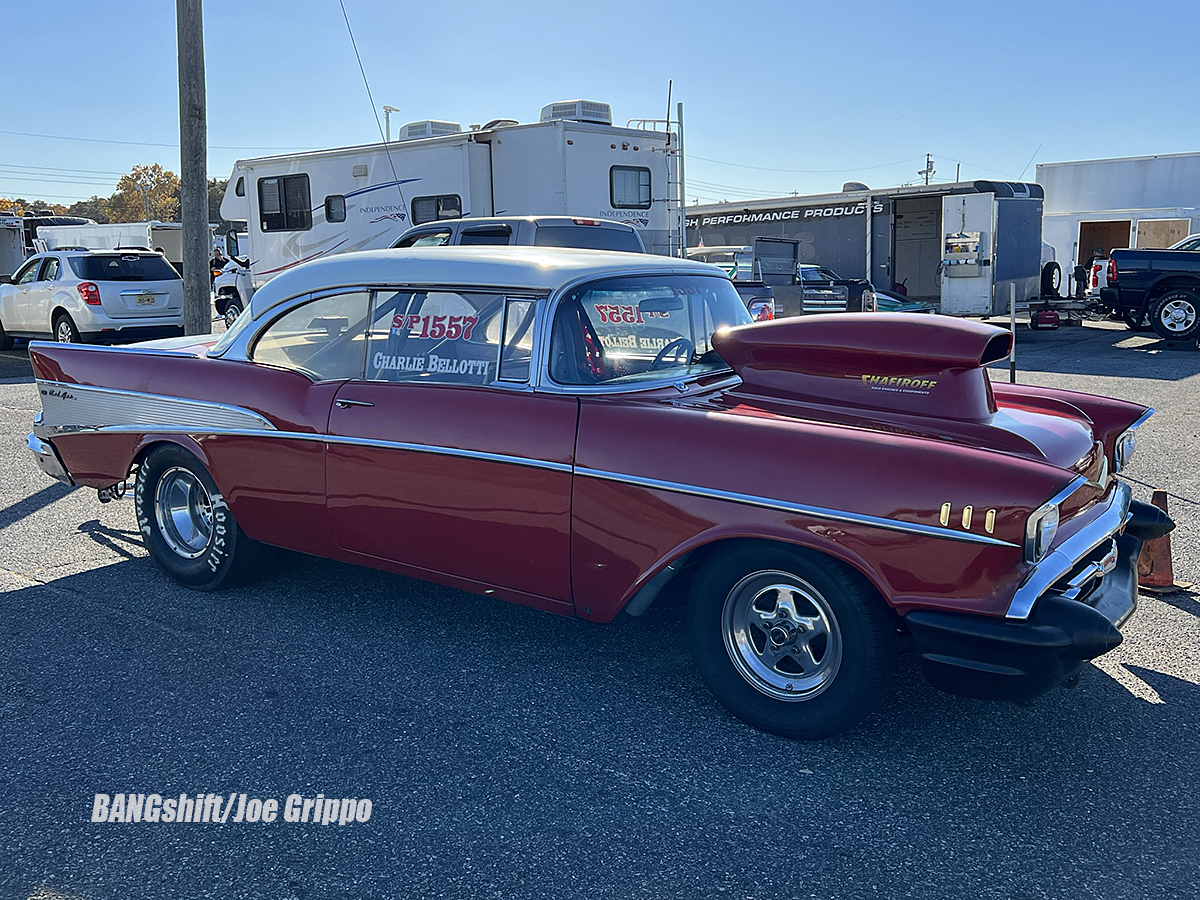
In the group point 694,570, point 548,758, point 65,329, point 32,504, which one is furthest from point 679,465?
point 65,329

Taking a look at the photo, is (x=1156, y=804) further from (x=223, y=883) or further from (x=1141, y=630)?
(x=223, y=883)

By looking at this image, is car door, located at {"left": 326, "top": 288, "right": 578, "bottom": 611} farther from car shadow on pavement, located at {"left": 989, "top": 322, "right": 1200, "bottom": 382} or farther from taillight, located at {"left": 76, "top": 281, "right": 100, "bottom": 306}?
taillight, located at {"left": 76, "top": 281, "right": 100, "bottom": 306}

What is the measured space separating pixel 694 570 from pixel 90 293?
13.9 m

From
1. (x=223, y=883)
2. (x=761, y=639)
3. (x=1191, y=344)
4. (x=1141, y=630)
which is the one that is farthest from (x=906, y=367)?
(x=1191, y=344)

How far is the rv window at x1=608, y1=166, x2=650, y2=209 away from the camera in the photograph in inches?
543

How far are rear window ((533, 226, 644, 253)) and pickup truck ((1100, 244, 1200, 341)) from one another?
919 cm

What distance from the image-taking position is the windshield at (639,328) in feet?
12.6

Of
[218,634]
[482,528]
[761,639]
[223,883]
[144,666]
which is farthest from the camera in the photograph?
[218,634]

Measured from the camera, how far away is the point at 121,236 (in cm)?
3272

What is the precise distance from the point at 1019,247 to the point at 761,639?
57.6ft

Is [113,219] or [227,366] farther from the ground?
[113,219]

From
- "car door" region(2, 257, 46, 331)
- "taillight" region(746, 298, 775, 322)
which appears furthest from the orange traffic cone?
"car door" region(2, 257, 46, 331)

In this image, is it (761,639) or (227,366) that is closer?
(761,639)

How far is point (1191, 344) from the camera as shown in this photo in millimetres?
16203
